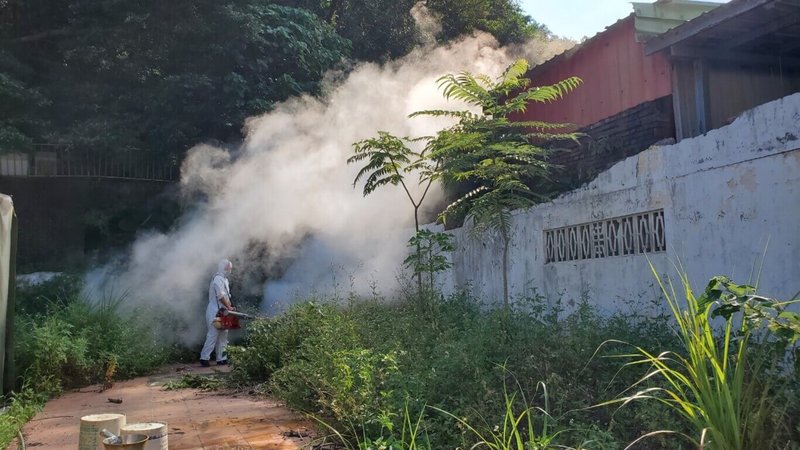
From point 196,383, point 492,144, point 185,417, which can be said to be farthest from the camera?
point 196,383

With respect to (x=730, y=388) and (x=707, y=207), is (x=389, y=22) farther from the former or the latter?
(x=730, y=388)

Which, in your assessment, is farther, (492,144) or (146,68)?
(146,68)

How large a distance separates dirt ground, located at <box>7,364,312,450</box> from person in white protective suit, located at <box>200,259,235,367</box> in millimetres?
1837

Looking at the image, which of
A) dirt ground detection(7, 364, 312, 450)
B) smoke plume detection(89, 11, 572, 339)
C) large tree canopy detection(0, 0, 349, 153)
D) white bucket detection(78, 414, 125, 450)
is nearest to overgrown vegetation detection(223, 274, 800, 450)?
dirt ground detection(7, 364, 312, 450)

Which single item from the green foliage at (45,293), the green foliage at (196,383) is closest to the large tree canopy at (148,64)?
the green foliage at (45,293)

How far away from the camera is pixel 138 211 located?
46.5 ft

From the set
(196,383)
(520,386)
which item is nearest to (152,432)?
(520,386)

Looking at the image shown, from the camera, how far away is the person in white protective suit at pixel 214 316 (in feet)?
35.3

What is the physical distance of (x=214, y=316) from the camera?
35.8 feet

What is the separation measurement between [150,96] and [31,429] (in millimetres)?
8817

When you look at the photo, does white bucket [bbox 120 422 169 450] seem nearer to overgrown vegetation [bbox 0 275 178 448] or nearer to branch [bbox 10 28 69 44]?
overgrown vegetation [bbox 0 275 178 448]

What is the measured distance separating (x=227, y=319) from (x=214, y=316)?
0.30 metres

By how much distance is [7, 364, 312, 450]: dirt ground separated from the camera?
5.53 meters

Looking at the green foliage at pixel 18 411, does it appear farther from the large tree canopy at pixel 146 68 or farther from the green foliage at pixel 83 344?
the large tree canopy at pixel 146 68
